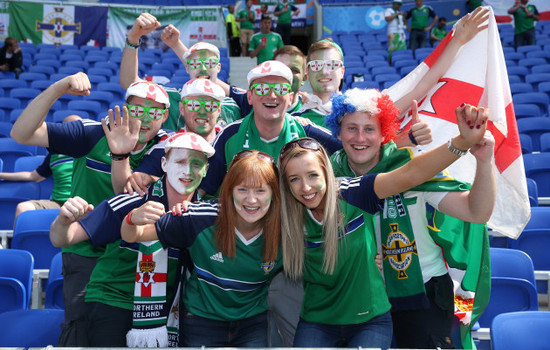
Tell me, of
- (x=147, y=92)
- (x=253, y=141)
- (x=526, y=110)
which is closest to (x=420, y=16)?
(x=526, y=110)

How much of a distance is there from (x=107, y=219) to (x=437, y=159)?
1606 millimetres

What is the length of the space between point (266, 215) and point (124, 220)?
0.67 m

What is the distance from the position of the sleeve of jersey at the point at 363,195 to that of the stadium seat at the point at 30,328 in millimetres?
1607

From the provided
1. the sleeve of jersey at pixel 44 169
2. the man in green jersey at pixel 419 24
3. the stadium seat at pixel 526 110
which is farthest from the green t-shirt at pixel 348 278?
the man in green jersey at pixel 419 24

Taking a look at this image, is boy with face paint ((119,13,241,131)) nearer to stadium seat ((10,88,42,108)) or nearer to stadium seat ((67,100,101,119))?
stadium seat ((67,100,101,119))

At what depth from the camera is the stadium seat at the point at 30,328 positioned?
246cm

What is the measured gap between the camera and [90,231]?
8.02 ft

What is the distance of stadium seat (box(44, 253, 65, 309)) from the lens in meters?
3.23

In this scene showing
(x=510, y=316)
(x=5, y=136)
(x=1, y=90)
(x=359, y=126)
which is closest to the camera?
(x=510, y=316)

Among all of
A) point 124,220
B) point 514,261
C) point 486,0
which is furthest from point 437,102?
point 486,0

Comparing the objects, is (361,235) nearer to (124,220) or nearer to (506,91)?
(124,220)

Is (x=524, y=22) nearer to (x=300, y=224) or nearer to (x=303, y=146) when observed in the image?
(x=303, y=146)

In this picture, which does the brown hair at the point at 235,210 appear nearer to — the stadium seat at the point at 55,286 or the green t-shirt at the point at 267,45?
the stadium seat at the point at 55,286

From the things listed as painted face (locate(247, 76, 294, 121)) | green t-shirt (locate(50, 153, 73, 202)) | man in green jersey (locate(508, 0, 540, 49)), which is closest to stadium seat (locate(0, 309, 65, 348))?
painted face (locate(247, 76, 294, 121))
